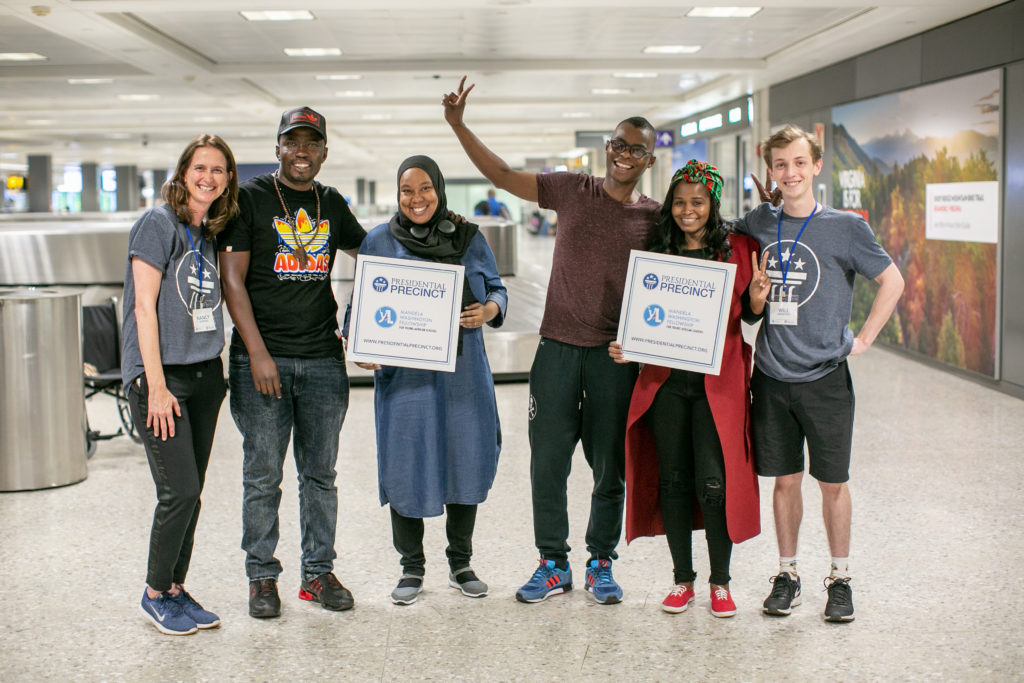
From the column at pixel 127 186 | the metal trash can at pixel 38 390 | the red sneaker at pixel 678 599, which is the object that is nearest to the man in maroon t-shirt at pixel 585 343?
the red sneaker at pixel 678 599

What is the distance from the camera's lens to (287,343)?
11.8 feet

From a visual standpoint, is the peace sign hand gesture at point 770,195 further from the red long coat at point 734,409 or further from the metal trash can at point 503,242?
the metal trash can at point 503,242

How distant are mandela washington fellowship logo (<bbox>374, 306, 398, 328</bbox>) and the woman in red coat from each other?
833 mm

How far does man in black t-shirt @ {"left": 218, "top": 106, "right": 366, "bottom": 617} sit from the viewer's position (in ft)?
11.6

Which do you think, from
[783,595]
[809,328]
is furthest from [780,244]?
[783,595]

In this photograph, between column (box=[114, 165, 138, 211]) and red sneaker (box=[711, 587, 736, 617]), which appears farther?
column (box=[114, 165, 138, 211])

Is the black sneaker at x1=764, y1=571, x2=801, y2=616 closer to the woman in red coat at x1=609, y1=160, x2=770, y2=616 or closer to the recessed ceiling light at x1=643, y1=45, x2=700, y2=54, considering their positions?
the woman in red coat at x1=609, y1=160, x2=770, y2=616

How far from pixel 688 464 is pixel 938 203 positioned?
25.9 feet

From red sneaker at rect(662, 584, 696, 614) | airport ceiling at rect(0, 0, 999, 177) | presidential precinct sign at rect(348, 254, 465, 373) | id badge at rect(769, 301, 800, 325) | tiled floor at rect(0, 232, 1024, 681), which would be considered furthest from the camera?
airport ceiling at rect(0, 0, 999, 177)

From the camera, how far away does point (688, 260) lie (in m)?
3.50

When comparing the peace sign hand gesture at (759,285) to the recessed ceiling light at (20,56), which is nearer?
the peace sign hand gesture at (759,285)

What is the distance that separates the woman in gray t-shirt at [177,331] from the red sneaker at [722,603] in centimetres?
199

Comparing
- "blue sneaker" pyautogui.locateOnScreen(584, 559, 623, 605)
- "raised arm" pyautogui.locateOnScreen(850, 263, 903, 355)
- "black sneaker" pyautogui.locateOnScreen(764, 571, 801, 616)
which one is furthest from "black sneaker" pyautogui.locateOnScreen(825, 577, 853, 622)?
"raised arm" pyautogui.locateOnScreen(850, 263, 903, 355)

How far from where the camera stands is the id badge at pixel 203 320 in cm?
343
